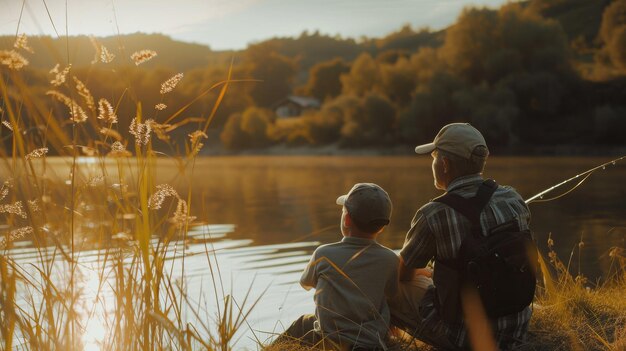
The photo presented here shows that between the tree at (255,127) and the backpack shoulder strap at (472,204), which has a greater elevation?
the backpack shoulder strap at (472,204)

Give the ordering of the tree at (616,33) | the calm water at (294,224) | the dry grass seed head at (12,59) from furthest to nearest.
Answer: the tree at (616,33) → the calm water at (294,224) → the dry grass seed head at (12,59)

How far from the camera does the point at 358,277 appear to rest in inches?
127

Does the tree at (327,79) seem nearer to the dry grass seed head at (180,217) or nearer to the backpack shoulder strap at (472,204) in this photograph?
the backpack shoulder strap at (472,204)

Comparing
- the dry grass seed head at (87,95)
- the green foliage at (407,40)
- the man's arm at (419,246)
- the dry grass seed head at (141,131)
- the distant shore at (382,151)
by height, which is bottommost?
the distant shore at (382,151)

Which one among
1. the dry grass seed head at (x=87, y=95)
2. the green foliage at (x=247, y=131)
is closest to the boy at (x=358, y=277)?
the dry grass seed head at (x=87, y=95)

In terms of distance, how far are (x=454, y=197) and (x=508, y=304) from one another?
489mm

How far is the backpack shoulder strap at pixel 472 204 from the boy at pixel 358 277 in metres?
0.35

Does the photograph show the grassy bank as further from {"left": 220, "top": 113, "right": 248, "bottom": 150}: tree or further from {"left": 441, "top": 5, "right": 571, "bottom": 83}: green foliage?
{"left": 220, "top": 113, "right": 248, "bottom": 150}: tree

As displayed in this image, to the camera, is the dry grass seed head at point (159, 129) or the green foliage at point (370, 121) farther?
the green foliage at point (370, 121)

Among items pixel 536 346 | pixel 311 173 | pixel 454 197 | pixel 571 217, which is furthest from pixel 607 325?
pixel 311 173

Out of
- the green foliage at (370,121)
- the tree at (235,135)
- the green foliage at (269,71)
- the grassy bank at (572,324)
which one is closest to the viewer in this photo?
the grassy bank at (572,324)

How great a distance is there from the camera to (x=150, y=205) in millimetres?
2252

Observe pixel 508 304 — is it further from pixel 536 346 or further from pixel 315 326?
pixel 315 326

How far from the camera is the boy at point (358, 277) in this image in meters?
3.17
